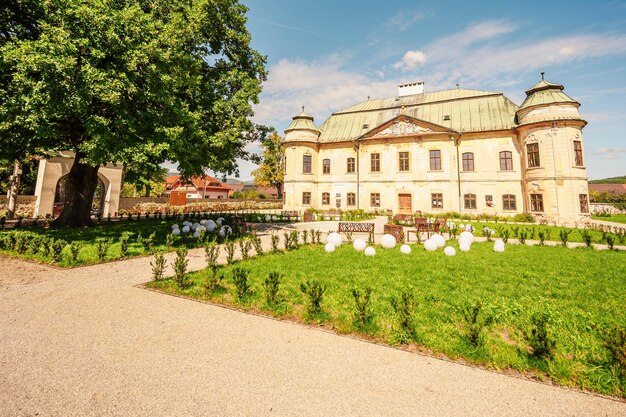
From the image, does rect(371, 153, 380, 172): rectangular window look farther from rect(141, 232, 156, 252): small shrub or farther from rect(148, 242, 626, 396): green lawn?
rect(141, 232, 156, 252): small shrub

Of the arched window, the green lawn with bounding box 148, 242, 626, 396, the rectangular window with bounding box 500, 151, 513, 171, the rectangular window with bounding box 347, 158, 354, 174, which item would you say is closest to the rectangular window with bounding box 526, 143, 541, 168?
the rectangular window with bounding box 500, 151, 513, 171

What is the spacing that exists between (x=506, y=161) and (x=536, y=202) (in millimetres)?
4833

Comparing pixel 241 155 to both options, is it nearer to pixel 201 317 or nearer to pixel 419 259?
pixel 419 259

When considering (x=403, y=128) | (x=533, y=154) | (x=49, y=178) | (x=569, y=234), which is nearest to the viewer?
(x=569, y=234)

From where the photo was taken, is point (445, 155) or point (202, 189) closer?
point (445, 155)

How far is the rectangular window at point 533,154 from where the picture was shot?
2470cm

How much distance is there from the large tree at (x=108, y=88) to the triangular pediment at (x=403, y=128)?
62.5ft

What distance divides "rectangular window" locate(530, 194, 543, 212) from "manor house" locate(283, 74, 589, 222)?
A: 0.07m

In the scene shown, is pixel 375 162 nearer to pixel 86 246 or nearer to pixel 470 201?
pixel 470 201

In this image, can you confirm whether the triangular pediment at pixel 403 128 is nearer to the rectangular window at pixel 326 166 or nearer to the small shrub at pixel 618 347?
the rectangular window at pixel 326 166

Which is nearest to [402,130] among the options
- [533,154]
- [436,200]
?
[436,200]

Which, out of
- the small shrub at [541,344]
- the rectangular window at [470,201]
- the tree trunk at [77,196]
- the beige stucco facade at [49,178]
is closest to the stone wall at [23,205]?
the beige stucco facade at [49,178]

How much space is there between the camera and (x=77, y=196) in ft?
50.9

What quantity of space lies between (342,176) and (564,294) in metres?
27.6
